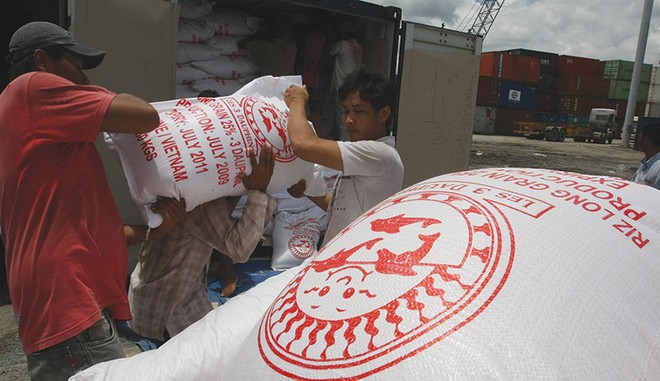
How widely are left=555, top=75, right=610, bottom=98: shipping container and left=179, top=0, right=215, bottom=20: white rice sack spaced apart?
94.8 feet

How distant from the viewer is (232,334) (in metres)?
1.23

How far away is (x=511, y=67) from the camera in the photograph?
88.4 ft

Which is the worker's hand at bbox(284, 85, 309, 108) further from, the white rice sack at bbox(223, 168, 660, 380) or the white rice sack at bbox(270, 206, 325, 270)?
the white rice sack at bbox(270, 206, 325, 270)

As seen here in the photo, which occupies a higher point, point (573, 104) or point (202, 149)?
point (573, 104)

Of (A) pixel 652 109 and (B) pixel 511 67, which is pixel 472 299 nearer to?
(B) pixel 511 67

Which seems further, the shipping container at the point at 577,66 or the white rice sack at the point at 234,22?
the shipping container at the point at 577,66

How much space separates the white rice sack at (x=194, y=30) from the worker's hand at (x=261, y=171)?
2.58 meters

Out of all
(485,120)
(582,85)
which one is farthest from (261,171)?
(582,85)

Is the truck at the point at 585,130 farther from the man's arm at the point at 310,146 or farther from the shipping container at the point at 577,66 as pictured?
the man's arm at the point at 310,146

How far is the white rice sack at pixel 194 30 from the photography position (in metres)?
4.04

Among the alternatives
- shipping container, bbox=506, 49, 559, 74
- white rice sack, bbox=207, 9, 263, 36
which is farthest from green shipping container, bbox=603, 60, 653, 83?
white rice sack, bbox=207, 9, 263, 36

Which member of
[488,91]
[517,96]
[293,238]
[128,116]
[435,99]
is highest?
[488,91]

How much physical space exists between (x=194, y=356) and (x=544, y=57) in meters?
31.4

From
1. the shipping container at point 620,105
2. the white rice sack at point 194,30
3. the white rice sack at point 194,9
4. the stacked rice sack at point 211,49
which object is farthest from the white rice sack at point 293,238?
the shipping container at point 620,105
